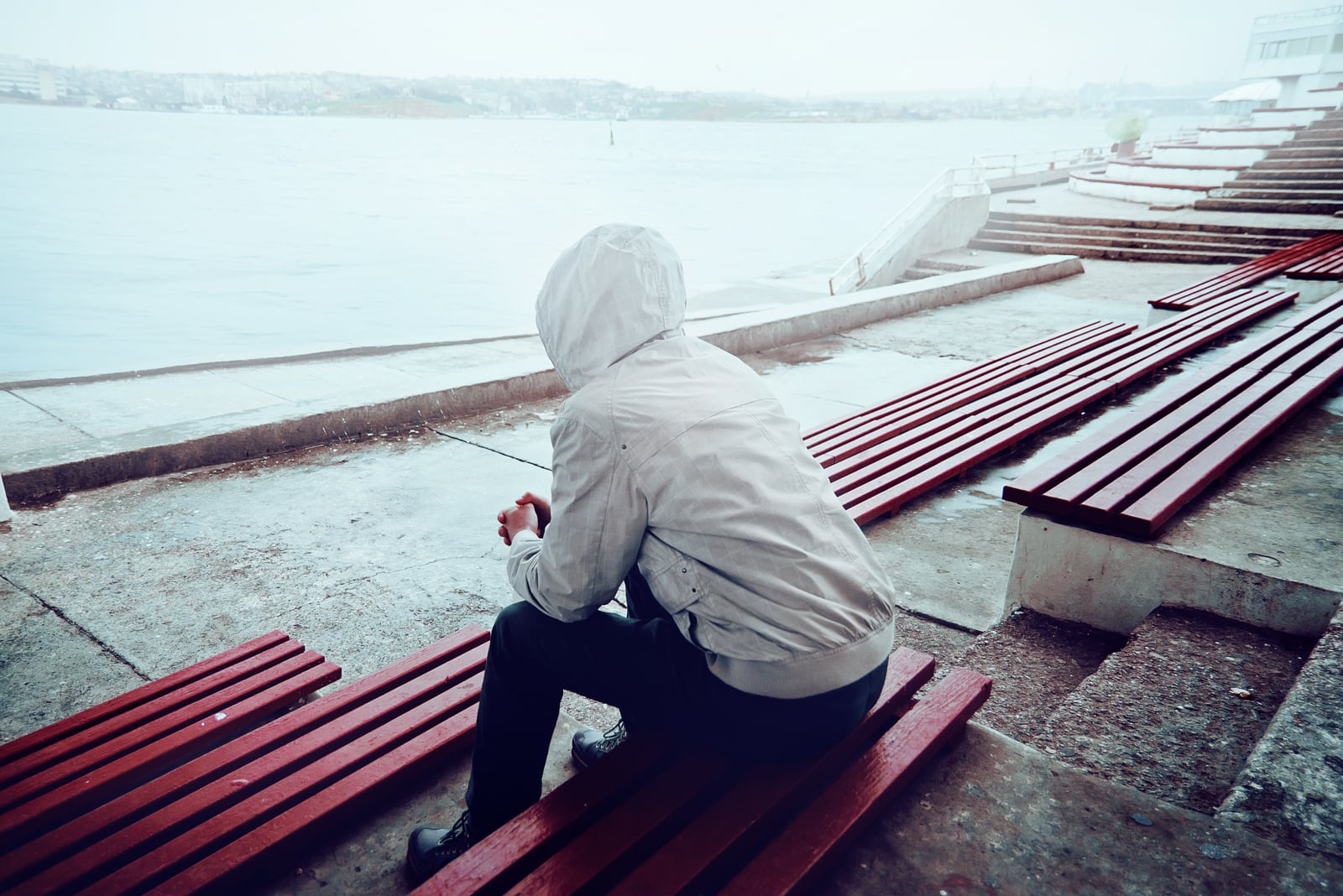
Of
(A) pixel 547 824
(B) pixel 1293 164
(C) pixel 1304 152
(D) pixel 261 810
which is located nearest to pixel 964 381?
(A) pixel 547 824

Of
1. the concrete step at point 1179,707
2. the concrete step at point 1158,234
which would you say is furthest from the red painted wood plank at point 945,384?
the concrete step at point 1158,234

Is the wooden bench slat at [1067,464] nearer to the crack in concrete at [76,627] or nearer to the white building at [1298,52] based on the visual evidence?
the crack in concrete at [76,627]

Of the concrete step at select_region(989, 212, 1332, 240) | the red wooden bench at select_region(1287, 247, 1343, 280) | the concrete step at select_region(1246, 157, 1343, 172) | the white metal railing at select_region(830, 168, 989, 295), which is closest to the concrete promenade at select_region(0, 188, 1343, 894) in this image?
the red wooden bench at select_region(1287, 247, 1343, 280)

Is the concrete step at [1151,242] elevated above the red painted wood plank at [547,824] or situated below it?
below

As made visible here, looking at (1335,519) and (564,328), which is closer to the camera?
(564,328)

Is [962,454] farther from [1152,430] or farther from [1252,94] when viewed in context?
[1252,94]

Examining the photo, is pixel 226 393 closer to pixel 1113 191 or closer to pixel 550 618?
pixel 550 618

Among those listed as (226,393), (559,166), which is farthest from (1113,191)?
(559,166)

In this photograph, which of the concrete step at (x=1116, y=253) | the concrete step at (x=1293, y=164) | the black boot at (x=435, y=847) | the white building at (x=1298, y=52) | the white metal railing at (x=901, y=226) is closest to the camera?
the black boot at (x=435, y=847)

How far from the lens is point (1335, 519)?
318cm

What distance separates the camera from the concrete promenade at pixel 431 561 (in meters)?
1.87

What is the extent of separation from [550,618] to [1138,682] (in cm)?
176

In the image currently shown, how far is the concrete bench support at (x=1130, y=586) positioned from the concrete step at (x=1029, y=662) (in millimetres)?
64

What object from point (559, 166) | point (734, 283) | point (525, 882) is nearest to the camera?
point (525, 882)
